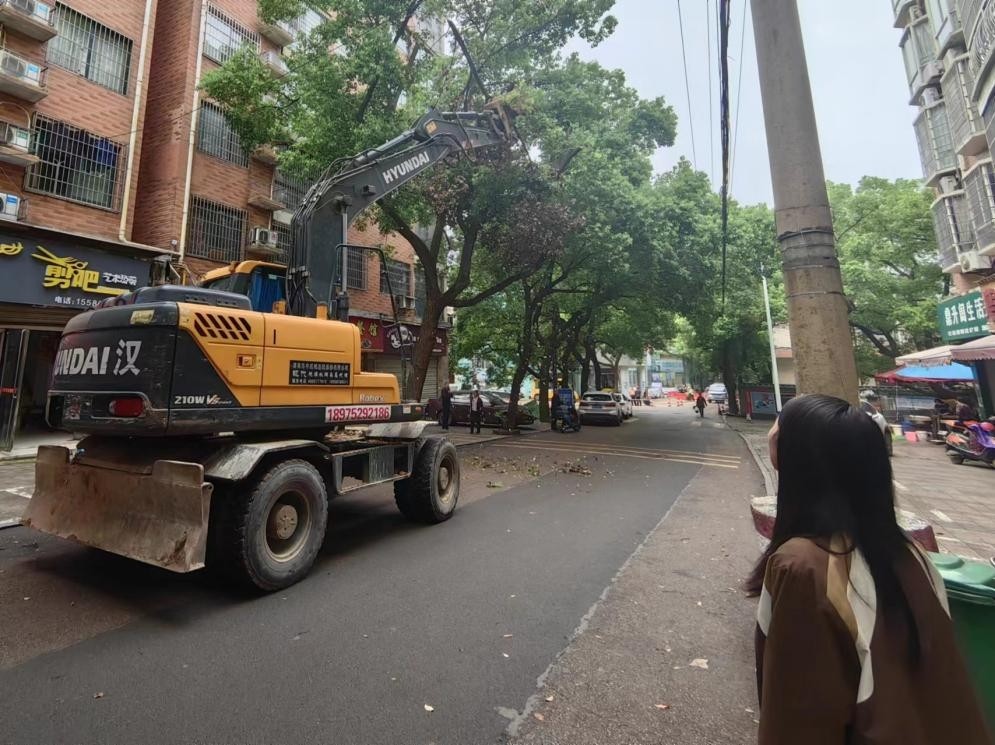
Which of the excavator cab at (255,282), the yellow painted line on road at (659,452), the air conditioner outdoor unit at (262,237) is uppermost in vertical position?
the air conditioner outdoor unit at (262,237)

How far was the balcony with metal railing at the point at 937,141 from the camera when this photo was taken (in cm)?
1491

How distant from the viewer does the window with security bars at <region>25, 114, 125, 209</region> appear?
11211mm

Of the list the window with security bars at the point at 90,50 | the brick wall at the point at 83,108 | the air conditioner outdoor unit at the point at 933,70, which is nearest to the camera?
the brick wall at the point at 83,108

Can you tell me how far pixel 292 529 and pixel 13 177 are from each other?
1226cm

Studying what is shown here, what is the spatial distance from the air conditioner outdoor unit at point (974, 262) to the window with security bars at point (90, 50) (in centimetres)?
2406

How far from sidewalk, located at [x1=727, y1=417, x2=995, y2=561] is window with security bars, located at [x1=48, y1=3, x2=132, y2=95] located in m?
18.0

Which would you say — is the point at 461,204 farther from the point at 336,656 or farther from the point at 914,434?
the point at 914,434

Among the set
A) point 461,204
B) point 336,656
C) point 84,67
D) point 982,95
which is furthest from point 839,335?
point 84,67

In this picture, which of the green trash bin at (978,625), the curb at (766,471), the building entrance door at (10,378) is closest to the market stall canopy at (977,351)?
the curb at (766,471)

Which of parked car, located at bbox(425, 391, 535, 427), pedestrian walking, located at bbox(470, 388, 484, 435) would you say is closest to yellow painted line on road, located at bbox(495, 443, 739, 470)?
pedestrian walking, located at bbox(470, 388, 484, 435)

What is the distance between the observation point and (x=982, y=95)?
34.2 ft

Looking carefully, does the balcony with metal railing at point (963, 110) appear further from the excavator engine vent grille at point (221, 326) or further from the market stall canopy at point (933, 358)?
the excavator engine vent grille at point (221, 326)

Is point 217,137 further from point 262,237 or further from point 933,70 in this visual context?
point 933,70

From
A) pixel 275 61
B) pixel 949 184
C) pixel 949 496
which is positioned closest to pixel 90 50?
pixel 275 61
